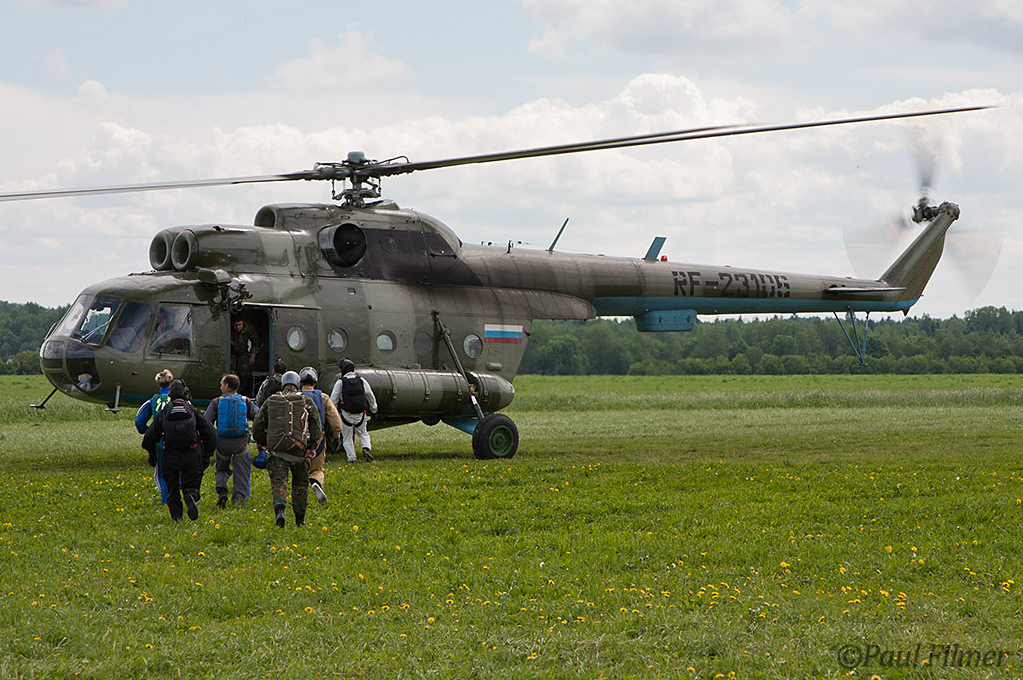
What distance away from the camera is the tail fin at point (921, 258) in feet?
92.5

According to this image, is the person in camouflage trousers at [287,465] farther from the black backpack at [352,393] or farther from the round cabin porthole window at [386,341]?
the round cabin porthole window at [386,341]

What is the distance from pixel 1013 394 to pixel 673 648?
37.1 meters

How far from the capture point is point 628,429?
2925cm

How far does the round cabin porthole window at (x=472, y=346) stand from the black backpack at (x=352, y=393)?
9.56ft

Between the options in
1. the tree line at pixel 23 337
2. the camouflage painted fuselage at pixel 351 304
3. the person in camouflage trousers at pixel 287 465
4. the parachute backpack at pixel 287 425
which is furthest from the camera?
the tree line at pixel 23 337

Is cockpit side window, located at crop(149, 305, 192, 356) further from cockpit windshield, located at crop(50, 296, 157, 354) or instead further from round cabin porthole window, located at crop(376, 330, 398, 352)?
round cabin porthole window, located at crop(376, 330, 398, 352)

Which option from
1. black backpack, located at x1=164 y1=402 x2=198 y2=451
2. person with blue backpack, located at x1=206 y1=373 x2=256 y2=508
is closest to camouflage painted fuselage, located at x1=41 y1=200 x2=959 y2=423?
person with blue backpack, located at x1=206 y1=373 x2=256 y2=508

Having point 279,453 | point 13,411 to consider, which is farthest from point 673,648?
point 13,411

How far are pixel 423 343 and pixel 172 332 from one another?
15.5 feet

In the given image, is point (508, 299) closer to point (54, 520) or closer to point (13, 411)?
A: point (54, 520)

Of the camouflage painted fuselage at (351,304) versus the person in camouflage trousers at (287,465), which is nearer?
the person in camouflage trousers at (287,465)

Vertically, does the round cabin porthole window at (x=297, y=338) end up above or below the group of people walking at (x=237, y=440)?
above

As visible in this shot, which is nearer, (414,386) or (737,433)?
(414,386)

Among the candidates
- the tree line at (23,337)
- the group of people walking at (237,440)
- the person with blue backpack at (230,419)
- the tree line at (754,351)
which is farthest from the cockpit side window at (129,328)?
the tree line at (754,351)
